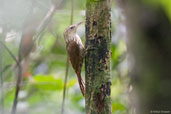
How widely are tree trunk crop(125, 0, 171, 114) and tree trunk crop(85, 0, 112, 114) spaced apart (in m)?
0.82

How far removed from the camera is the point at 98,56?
90.9 inches

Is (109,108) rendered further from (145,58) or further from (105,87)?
(145,58)

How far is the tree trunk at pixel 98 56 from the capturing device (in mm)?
2188

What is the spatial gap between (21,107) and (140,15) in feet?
5.40

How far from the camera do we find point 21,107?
368 cm

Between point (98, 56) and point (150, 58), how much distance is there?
90cm

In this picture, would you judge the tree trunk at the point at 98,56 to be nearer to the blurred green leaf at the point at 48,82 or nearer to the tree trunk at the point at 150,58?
the tree trunk at the point at 150,58

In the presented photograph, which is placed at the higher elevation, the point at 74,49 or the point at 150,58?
the point at 74,49

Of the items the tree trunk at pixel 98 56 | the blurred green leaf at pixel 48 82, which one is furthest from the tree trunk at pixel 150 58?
the blurred green leaf at pixel 48 82

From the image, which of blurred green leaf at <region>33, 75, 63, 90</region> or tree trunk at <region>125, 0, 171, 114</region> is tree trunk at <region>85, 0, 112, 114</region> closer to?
tree trunk at <region>125, 0, 171, 114</region>

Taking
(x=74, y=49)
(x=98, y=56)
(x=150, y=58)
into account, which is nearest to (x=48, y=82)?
(x=74, y=49)

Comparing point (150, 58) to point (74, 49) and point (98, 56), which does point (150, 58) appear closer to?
point (74, 49)

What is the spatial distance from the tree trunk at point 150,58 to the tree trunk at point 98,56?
824 millimetres

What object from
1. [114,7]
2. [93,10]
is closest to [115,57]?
[114,7]
